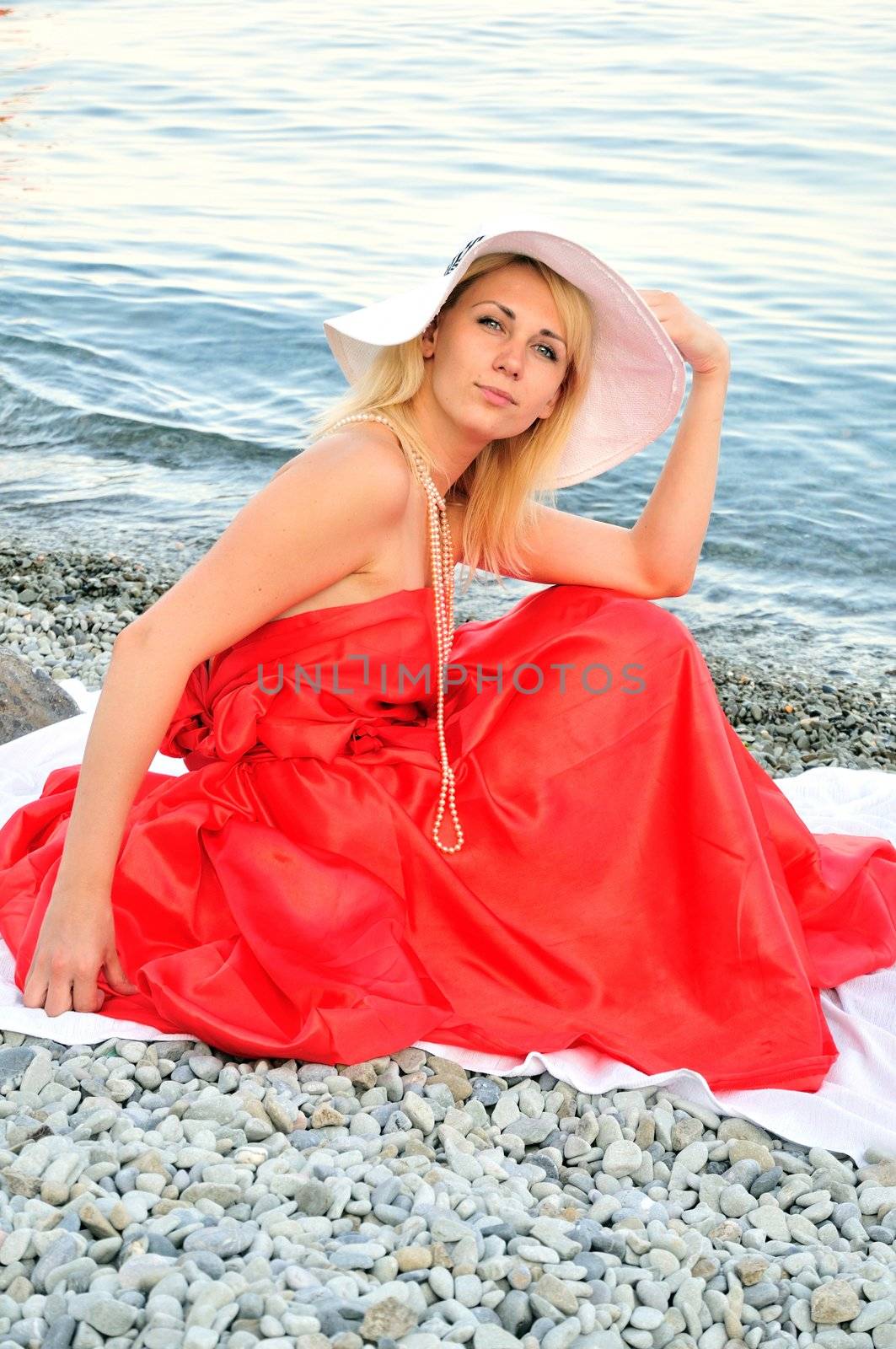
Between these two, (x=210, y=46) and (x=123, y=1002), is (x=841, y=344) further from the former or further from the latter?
(x=210, y=46)

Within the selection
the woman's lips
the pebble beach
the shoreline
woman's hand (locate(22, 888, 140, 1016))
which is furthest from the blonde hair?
the shoreline

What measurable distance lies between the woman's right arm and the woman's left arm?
77 centimetres

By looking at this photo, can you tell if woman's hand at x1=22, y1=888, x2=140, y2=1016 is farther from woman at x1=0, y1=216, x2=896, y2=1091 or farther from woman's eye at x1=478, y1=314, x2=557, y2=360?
woman's eye at x1=478, y1=314, x2=557, y2=360

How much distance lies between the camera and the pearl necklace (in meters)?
2.82

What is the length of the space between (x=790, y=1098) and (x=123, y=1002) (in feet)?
4.12

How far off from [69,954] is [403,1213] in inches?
34.7

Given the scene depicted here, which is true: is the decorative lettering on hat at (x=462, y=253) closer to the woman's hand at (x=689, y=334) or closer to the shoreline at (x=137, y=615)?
the woman's hand at (x=689, y=334)

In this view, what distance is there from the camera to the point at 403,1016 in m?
2.67

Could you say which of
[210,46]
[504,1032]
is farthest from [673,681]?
[210,46]

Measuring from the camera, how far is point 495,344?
290 cm

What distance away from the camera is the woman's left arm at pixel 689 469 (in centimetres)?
312

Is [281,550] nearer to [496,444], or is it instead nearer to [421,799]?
[421,799]

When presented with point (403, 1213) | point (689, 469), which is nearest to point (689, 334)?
point (689, 469)

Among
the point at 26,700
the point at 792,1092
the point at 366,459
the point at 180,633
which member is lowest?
the point at 26,700
